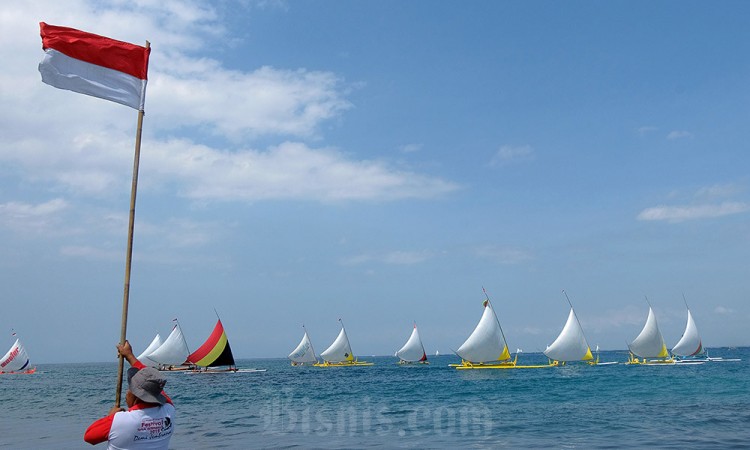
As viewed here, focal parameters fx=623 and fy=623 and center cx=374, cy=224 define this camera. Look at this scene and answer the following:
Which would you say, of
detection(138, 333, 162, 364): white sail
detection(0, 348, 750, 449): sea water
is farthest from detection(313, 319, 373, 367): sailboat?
detection(0, 348, 750, 449): sea water

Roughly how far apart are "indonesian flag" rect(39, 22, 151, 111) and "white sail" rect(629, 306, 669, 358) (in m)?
75.4

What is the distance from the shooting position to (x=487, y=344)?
224ft

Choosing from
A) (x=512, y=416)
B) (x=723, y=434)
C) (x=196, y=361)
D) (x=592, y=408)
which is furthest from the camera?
(x=196, y=361)

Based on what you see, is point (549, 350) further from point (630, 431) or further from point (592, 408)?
point (630, 431)

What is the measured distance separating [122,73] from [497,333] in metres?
63.5

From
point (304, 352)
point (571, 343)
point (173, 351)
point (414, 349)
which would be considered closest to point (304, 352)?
point (304, 352)

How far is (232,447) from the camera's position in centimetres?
1778

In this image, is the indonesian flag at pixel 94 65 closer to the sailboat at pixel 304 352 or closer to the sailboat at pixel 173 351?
the sailboat at pixel 173 351

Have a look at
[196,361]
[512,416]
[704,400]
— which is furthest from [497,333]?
[512,416]

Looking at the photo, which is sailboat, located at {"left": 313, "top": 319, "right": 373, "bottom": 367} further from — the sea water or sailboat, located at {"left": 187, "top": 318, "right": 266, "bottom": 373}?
the sea water

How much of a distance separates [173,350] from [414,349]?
44.1 m

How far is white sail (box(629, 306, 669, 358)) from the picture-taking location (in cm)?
7450

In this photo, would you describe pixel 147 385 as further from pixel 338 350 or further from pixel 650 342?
pixel 338 350

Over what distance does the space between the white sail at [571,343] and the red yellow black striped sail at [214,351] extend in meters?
37.2
